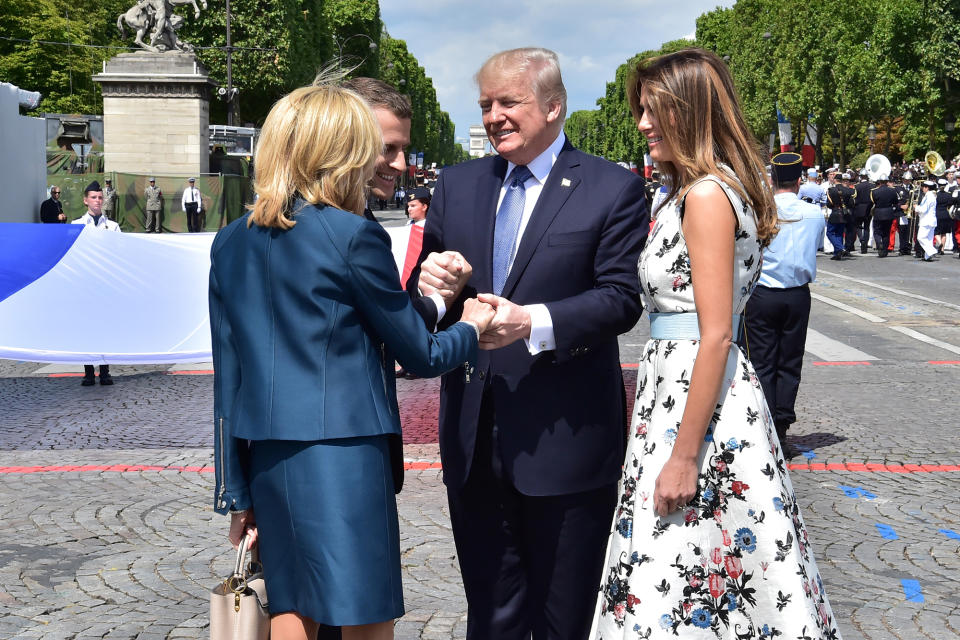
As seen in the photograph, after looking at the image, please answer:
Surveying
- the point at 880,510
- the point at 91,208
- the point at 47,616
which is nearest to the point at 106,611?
the point at 47,616

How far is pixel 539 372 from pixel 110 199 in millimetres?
25926

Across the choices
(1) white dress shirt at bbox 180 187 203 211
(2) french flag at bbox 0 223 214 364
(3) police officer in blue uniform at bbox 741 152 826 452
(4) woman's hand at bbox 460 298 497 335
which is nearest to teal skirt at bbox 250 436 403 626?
(4) woman's hand at bbox 460 298 497 335

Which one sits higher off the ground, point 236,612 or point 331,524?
point 331,524

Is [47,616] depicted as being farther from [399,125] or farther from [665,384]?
[665,384]

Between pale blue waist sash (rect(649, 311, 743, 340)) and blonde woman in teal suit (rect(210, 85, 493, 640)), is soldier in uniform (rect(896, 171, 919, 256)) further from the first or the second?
blonde woman in teal suit (rect(210, 85, 493, 640))

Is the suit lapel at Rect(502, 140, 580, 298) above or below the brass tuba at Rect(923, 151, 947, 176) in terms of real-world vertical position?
below

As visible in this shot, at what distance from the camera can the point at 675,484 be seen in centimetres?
269

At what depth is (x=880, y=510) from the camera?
5812 millimetres

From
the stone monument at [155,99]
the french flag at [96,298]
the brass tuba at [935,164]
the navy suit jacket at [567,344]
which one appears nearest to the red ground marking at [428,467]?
the french flag at [96,298]

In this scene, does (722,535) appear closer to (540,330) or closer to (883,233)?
(540,330)

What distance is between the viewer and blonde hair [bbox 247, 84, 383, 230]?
2.49m

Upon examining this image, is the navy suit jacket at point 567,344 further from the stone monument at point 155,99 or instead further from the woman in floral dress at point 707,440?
the stone monument at point 155,99

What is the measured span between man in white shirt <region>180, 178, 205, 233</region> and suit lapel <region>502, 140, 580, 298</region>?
25.7 meters

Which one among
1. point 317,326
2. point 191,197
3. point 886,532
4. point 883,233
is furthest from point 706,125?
point 191,197
